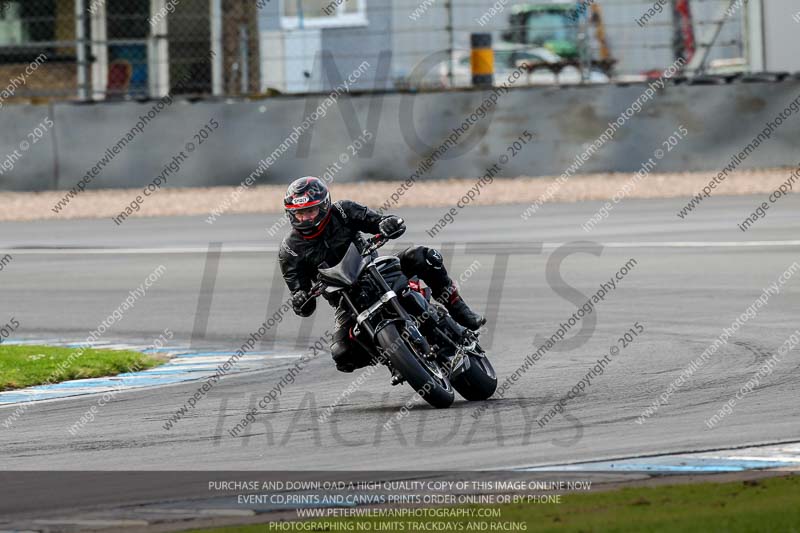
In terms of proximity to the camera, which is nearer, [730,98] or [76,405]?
[76,405]

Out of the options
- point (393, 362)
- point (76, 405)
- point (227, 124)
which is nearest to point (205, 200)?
point (227, 124)

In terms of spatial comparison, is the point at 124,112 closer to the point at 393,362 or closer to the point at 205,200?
the point at 205,200

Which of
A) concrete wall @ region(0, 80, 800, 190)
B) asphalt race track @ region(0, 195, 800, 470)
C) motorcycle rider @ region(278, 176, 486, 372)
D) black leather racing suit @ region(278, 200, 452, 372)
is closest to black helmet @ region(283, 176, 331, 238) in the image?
motorcycle rider @ region(278, 176, 486, 372)

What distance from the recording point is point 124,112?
24469mm

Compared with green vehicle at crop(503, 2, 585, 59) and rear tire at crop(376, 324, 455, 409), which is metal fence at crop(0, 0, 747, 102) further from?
rear tire at crop(376, 324, 455, 409)

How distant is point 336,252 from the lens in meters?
10.1

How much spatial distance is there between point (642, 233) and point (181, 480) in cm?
1237

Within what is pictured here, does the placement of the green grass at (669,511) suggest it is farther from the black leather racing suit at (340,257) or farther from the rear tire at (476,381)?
the black leather racing suit at (340,257)

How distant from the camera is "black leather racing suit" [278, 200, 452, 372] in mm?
9977

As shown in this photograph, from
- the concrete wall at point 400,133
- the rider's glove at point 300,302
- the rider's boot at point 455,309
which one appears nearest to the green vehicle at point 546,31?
the concrete wall at point 400,133

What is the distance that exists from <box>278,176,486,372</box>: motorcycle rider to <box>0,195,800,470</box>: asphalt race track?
1.78ft

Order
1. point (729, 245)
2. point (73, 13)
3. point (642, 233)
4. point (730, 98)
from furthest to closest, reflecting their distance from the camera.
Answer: point (73, 13), point (730, 98), point (642, 233), point (729, 245)

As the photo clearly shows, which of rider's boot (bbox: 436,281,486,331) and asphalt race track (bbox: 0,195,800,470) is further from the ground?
rider's boot (bbox: 436,281,486,331)

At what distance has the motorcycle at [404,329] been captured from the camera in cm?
945
